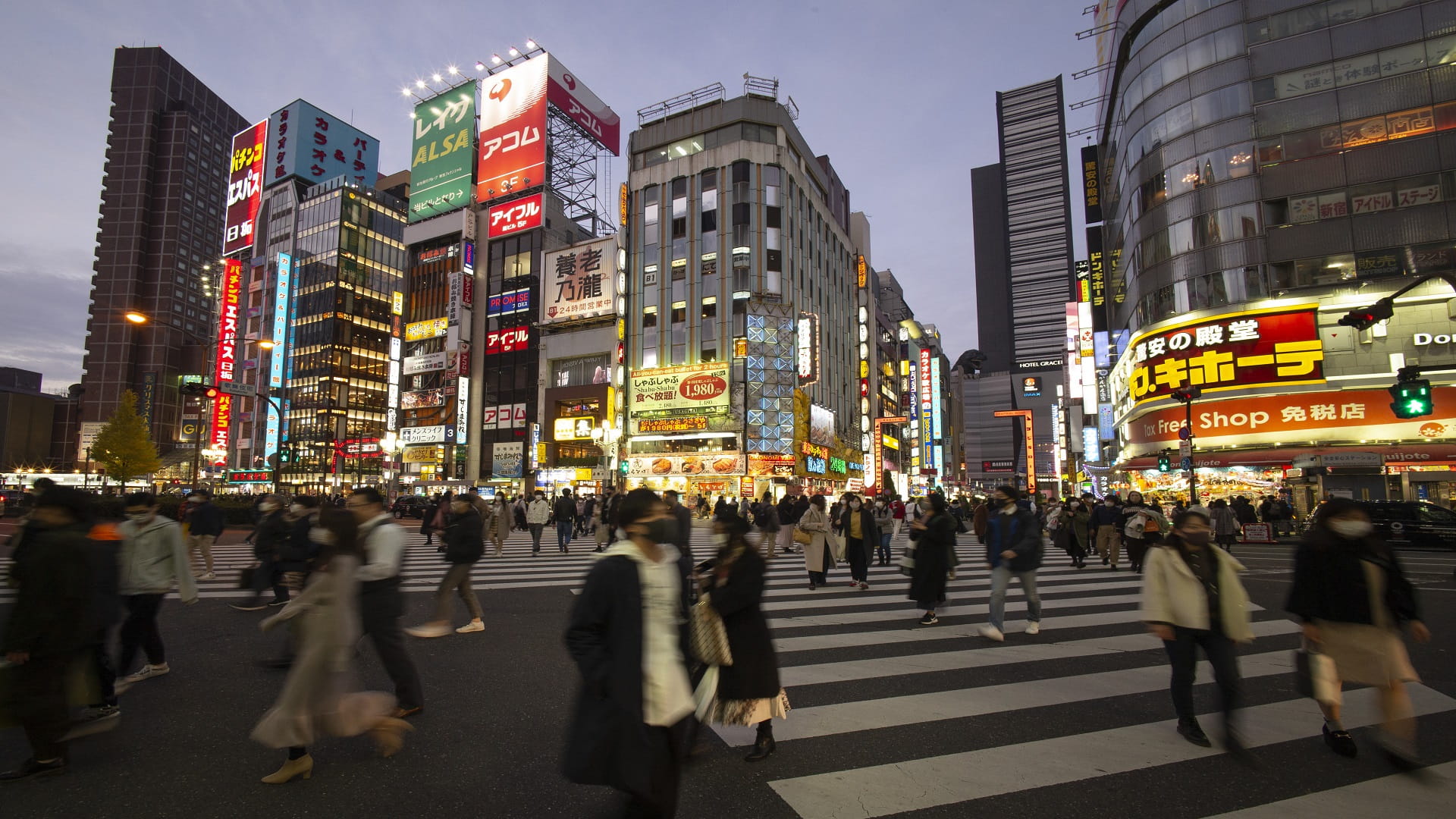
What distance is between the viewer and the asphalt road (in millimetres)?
3758

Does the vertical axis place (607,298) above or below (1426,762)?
above

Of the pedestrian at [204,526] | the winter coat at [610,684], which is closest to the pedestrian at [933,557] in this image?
the winter coat at [610,684]

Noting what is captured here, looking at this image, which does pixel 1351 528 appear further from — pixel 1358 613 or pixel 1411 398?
pixel 1411 398

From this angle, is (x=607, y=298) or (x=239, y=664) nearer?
(x=239, y=664)

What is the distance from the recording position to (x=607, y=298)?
51812mm

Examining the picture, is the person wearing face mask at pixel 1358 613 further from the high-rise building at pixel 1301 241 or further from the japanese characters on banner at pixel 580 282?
the japanese characters on banner at pixel 580 282

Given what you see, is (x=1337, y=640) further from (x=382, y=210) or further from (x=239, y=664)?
(x=382, y=210)

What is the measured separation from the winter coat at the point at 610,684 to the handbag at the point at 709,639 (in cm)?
116

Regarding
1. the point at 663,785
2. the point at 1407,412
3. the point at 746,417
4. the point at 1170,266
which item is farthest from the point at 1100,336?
the point at 663,785

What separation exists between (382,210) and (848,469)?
64.2 m

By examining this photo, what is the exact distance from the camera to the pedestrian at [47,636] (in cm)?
386

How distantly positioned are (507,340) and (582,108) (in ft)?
69.3

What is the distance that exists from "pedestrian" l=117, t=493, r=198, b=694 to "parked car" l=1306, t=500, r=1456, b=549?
2511 cm

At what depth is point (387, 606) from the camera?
16.3 feet
